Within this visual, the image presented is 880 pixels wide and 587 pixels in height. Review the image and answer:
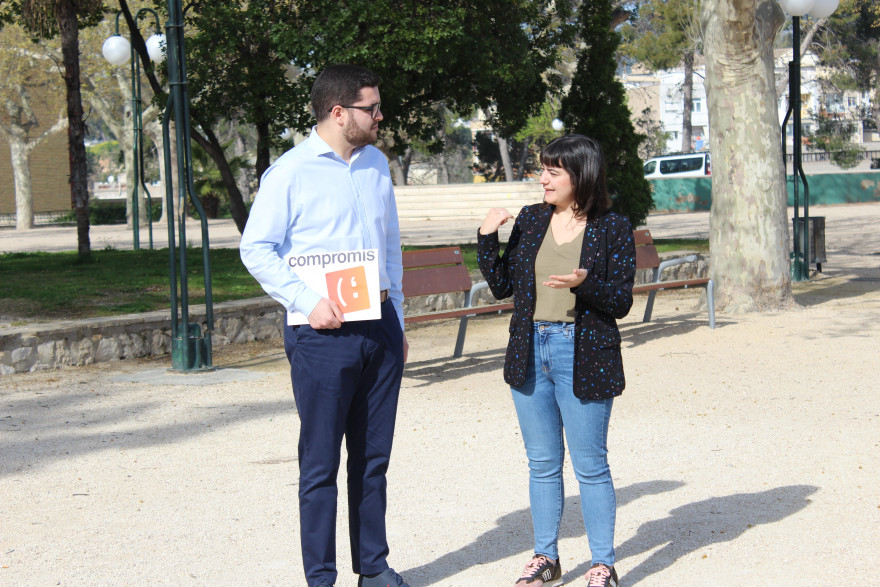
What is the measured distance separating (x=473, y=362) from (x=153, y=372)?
262cm

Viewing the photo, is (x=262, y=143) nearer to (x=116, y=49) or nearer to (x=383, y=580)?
(x=116, y=49)

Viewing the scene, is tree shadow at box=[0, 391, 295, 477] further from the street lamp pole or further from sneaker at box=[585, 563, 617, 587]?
sneaker at box=[585, 563, 617, 587]

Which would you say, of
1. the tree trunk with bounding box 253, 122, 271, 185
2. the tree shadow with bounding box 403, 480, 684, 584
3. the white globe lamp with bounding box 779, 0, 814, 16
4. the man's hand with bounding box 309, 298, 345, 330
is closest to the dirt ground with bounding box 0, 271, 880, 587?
the tree shadow with bounding box 403, 480, 684, 584

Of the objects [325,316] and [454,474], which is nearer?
[325,316]

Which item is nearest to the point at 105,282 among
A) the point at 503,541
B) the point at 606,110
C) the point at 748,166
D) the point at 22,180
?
the point at 748,166

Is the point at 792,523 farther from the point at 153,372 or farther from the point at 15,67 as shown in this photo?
the point at 15,67

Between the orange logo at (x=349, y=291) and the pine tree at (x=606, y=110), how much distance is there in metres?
12.8

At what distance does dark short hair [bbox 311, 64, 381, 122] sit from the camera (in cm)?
336

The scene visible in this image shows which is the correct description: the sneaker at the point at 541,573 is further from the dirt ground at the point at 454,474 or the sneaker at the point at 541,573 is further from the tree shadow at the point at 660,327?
the tree shadow at the point at 660,327

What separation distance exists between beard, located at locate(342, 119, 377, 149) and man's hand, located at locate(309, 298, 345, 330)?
550 millimetres

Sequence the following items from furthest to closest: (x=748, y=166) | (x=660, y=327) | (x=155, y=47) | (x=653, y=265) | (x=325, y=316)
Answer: (x=155, y=47)
(x=748, y=166)
(x=653, y=265)
(x=660, y=327)
(x=325, y=316)

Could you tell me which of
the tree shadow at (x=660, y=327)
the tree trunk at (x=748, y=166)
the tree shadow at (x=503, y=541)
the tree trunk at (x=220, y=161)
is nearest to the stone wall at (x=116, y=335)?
the tree shadow at (x=660, y=327)

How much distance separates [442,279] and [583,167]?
537cm

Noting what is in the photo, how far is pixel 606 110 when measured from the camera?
52.4 feet
